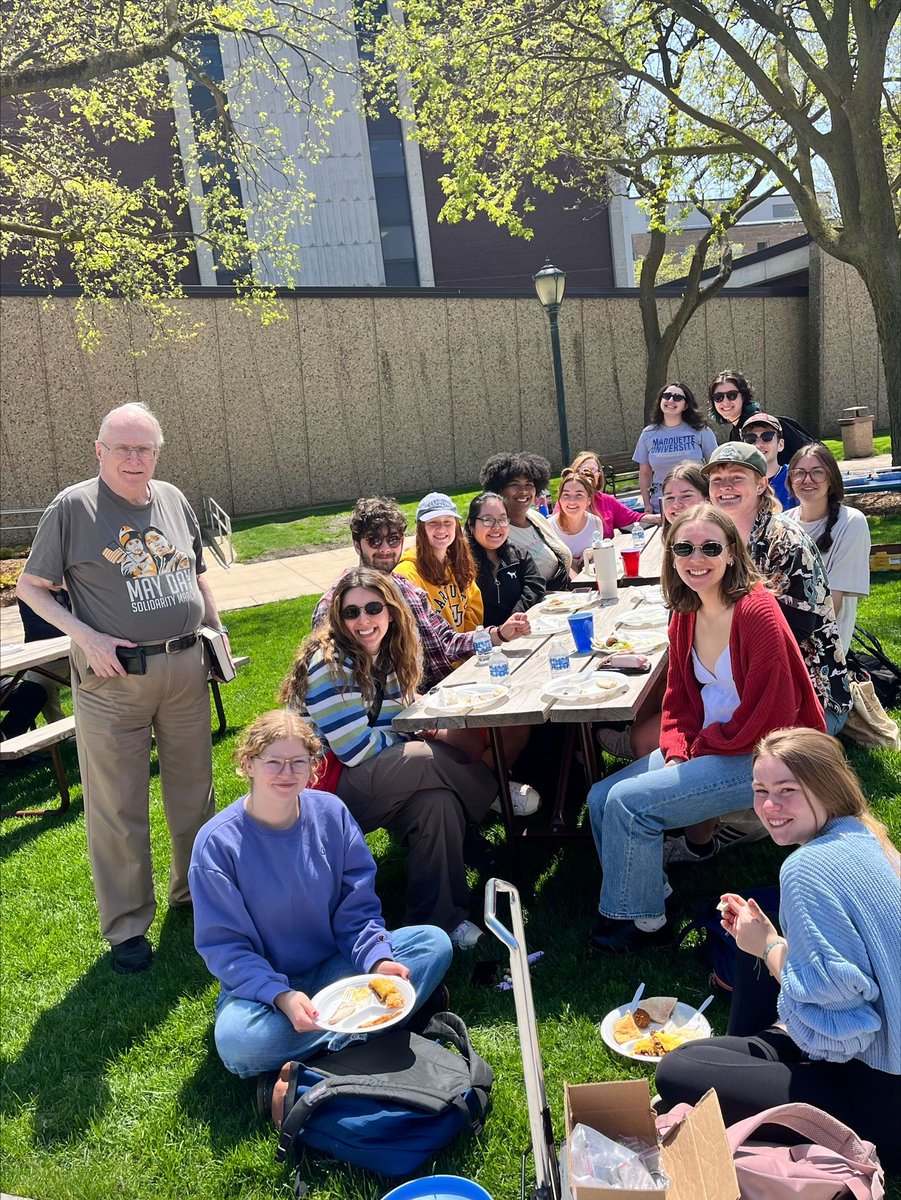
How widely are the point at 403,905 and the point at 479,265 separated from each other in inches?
1139

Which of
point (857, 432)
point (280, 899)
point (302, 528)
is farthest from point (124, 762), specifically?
point (857, 432)

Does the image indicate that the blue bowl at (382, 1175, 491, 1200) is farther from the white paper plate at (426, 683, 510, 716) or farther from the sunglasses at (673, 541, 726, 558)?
the sunglasses at (673, 541, 726, 558)

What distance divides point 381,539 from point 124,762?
1.62 meters

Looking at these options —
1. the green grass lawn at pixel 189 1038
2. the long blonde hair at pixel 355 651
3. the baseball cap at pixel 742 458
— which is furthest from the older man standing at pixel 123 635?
Answer: the baseball cap at pixel 742 458

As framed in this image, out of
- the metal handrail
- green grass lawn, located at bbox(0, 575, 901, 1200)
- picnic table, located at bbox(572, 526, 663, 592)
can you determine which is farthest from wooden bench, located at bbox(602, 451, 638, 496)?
green grass lawn, located at bbox(0, 575, 901, 1200)

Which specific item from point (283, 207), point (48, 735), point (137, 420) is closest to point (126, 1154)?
point (137, 420)

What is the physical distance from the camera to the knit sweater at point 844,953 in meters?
2.29

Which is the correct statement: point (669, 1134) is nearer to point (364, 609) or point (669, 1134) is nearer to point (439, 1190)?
point (439, 1190)

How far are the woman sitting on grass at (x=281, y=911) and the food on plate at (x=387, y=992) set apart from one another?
0.07m

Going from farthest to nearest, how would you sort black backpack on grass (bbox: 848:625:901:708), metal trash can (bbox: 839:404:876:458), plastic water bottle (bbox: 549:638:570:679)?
metal trash can (bbox: 839:404:876:458) → black backpack on grass (bbox: 848:625:901:708) → plastic water bottle (bbox: 549:638:570:679)

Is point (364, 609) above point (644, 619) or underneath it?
above

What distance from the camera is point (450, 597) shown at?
5449 mm

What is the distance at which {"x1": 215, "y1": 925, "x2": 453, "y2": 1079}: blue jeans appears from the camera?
10.3 feet

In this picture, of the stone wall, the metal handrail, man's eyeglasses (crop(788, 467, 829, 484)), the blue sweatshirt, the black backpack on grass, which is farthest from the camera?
the stone wall
